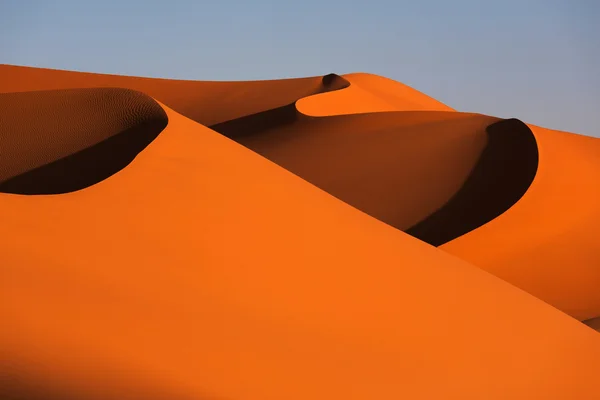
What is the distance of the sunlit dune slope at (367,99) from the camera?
17.7 metres

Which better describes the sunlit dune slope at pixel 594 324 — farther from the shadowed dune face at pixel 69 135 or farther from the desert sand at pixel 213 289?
the shadowed dune face at pixel 69 135

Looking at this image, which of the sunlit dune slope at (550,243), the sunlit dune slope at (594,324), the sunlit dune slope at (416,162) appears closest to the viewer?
the sunlit dune slope at (594,324)

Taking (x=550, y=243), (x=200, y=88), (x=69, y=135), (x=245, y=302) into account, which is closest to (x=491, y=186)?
(x=550, y=243)

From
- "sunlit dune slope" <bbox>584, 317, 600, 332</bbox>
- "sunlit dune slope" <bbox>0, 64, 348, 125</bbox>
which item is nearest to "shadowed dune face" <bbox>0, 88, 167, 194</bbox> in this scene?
"sunlit dune slope" <bbox>584, 317, 600, 332</bbox>

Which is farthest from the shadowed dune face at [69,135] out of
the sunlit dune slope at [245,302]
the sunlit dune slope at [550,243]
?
the sunlit dune slope at [550,243]

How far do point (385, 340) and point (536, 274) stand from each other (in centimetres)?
676

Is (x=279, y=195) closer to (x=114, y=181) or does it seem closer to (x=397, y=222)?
(x=114, y=181)

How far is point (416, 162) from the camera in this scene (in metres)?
13.5

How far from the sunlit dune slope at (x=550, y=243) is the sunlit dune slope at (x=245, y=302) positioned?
14.6 ft

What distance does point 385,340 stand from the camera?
164 inches

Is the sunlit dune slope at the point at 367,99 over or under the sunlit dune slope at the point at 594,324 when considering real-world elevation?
over

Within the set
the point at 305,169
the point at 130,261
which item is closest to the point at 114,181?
the point at 130,261

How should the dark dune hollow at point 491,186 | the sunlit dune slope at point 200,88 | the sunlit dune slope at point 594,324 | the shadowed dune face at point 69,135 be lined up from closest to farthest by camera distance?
the shadowed dune face at point 69,135, the sunlit dune slope at point 594,324, the dark dune hollow at point 491,186, the sunlit dune slope at point 200,88

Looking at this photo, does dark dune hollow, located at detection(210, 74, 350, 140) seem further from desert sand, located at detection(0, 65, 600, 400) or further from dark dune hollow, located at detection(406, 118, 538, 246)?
desert sand, located at detection(0, 65, 600, 400)
